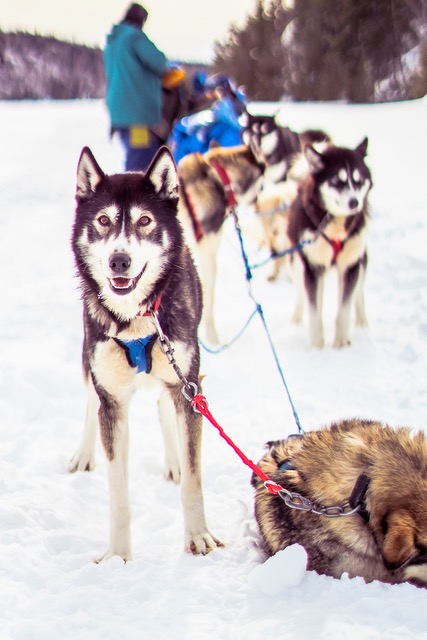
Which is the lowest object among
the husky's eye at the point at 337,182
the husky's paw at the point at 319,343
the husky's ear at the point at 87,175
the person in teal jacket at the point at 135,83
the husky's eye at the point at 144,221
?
the husky's paw at the point at 319,343

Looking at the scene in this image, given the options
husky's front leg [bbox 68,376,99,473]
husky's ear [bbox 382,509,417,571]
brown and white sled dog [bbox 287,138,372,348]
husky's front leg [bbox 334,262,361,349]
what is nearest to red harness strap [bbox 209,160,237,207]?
brown and white sled dog [bbox 287,138,372,348]

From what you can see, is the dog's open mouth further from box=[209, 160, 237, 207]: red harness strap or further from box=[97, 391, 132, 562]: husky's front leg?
box=[209, 160, 237, 207]: red harness strap

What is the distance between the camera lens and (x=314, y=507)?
6.73 feet

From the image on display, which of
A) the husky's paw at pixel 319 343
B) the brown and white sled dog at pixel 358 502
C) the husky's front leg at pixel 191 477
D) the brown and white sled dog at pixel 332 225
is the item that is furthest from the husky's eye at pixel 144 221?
the husky's paw at pixel 319 343

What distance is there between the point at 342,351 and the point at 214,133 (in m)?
2.41

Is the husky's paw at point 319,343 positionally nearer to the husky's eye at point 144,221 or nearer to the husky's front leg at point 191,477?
the husky's front leg at point 191,477

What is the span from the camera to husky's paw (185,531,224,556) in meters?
2.32

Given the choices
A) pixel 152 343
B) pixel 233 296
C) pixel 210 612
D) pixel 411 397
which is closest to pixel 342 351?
pixel 411 397

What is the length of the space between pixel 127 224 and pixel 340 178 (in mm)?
2473

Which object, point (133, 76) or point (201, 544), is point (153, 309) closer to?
point (201, 544)

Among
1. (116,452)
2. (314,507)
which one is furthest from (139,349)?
(314,507)

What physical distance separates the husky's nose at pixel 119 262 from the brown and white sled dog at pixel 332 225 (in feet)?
8.39

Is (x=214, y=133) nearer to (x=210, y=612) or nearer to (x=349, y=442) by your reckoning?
(x=349, y=442)

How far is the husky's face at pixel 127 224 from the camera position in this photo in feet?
7.21
